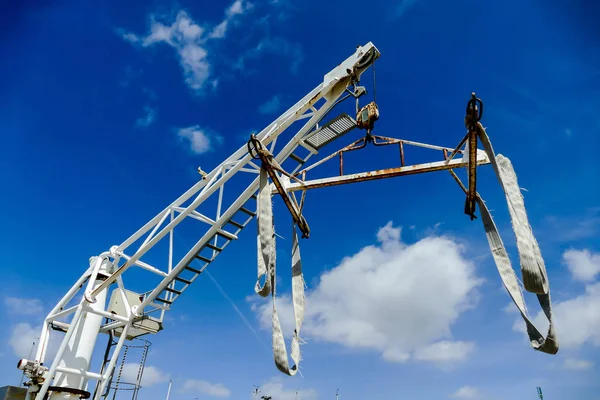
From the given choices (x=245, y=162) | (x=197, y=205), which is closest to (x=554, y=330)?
(x=245, y=162)

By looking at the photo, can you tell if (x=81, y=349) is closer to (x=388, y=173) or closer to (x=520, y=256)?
(x=388, y=173)

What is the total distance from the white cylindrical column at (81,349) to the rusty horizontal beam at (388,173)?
34.0 feet

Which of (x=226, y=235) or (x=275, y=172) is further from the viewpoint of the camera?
(x=226, y=235)

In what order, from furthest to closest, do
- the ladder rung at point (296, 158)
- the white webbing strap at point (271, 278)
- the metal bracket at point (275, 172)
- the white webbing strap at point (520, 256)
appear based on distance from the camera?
the ladder rung at point (296, 158) < the metal bracket at point (275, 172) < the white webbing strap at point (271, 278) < the white webbing strap at point (520, 256)

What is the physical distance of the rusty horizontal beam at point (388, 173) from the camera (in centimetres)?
1099

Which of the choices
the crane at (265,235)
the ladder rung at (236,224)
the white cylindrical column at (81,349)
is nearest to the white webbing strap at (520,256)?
the crane at (265,235)

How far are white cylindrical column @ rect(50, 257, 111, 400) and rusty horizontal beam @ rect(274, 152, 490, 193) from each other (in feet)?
34.0

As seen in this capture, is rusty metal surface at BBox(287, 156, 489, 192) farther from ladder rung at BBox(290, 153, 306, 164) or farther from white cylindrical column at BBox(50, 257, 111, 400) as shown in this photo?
white cylindrical column at BBox(50, 257, 111, 400)

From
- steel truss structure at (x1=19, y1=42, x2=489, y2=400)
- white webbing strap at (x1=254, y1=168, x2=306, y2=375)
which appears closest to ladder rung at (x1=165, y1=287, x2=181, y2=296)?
steel truss structure at (x1=19, y1=42, x2=489, y2=400)

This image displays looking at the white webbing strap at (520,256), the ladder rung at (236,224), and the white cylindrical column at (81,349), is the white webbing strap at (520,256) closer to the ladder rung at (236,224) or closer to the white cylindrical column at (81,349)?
the ladder rung at (236,224)

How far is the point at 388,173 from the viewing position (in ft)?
37.4

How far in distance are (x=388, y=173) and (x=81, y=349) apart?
13241 mm

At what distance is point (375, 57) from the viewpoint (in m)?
12.7

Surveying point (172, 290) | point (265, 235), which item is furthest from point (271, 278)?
point (172, 290)
